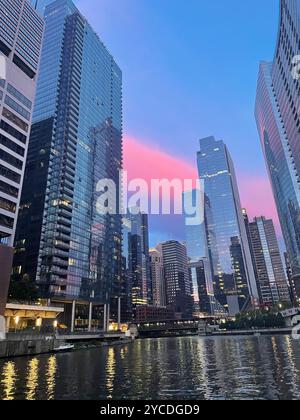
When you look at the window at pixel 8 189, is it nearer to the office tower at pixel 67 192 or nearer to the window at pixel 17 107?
the window at pixel 17 107

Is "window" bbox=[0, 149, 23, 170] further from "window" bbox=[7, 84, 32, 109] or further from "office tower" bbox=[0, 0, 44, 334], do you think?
"window" bbox=[7, 84, 32, 109]

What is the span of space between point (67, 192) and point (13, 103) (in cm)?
6174

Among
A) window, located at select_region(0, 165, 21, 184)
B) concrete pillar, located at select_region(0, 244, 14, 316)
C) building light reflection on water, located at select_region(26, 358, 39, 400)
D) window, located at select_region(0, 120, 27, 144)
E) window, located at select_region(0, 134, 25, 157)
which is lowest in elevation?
building light reflection on water, located at select_region(26, 358, 39, 400)

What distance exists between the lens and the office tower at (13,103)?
95.9 metres

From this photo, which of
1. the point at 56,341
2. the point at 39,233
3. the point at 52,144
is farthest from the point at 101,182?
the point at 56,341

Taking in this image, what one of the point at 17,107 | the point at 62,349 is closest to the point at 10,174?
the point at 17,107

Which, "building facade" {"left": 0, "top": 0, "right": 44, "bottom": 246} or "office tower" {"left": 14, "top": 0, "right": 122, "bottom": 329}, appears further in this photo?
"office tower" {"left": 14, "top": 0, "right": 122, "bottom": 329}

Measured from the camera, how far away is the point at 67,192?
160125 mm

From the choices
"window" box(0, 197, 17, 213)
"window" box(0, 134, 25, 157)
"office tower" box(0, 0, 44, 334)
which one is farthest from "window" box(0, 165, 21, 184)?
"window" box(0, 197, 17, 213)

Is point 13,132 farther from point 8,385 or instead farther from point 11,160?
point 8,385

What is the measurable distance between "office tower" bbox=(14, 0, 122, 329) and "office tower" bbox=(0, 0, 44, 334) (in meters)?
49.1

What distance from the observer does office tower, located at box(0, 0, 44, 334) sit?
95938 millimetres

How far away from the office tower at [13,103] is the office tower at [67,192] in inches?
1935

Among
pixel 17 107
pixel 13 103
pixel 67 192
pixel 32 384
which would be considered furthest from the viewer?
pixel 67 192
